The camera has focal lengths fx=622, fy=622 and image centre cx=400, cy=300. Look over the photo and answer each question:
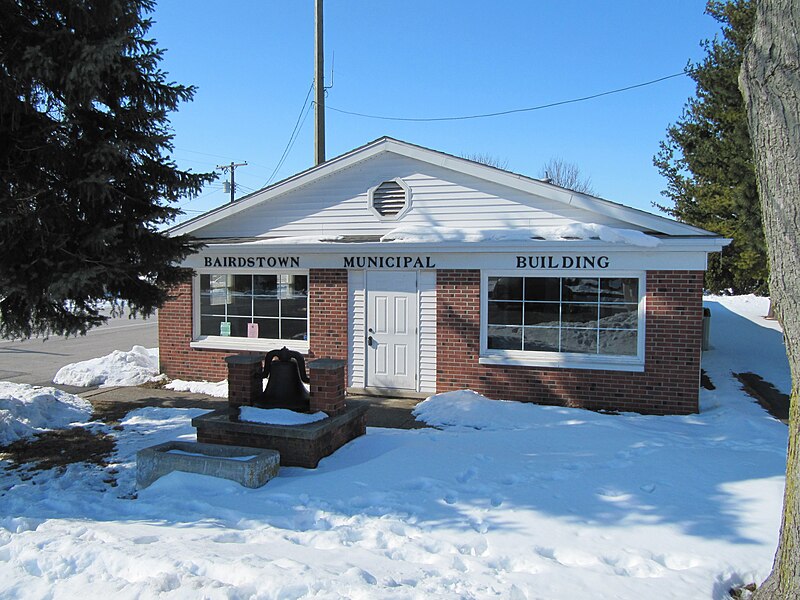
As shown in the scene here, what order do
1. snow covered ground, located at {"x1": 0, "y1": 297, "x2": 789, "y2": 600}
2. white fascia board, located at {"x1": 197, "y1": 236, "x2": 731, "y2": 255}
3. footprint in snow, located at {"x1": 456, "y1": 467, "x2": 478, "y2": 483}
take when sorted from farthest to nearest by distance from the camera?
white fascia board, located at {"x1": 197, "y1": 236, "x2": 731, "y2": 255} < footprint in snow, located at {"x1": 456, "y1": 467, "x2": 478, "y2": 483} < snow covered ground, located at {"x1": 0, "y1": 297, "x2": 789, "y2": 600}

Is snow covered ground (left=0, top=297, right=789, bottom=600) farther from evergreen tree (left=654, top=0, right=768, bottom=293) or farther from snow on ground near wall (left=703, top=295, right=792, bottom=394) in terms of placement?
evergreen tree (left=654, top=0, right=768, bottom=293)

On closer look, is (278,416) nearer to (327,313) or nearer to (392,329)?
(392,329)

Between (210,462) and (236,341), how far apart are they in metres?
5.85

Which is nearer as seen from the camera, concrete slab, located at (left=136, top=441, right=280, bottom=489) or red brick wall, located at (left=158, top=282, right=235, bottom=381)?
concrete slab, located at (left=136, top=441, right=280, bottom=489)

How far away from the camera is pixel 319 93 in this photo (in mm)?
16453

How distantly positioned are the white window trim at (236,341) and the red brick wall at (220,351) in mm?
81

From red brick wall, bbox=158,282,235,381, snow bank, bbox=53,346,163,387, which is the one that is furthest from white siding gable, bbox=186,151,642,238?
snow bank, bbox=53,346,163,387

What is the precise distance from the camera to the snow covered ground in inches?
149

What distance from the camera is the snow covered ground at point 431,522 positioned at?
3.79 meters

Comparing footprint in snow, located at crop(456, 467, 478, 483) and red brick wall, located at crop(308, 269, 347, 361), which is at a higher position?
red brick wall, located at crop(308, 269, 347, 361)

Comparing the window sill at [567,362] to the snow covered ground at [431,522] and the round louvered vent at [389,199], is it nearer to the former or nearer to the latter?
the snow covered ground at [431,522]

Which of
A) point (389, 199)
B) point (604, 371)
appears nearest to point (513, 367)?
point (604, 371)

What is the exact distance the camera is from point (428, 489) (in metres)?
5.59

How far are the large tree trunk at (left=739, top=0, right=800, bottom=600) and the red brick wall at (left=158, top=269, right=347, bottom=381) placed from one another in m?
7.88
